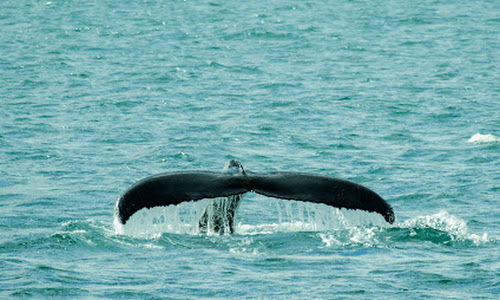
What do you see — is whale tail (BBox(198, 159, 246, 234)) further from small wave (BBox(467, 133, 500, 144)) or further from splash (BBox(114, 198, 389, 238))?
small wave (BBox(467, 133, 500, 144))

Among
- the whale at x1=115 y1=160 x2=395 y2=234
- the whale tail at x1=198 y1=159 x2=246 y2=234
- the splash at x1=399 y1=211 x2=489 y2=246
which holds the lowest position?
the splash at x1=399 y1=211 x2=489 y2=246

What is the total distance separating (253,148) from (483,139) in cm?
541

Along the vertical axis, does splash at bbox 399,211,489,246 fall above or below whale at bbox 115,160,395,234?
below

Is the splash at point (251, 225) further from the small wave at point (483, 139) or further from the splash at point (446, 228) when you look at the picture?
the small wave at point (483, 139)

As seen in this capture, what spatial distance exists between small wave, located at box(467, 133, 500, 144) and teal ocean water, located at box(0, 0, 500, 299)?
97 millimetres

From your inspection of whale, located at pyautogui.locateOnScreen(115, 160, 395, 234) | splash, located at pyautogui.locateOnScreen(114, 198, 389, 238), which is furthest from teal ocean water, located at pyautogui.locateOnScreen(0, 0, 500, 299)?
whale, located at pyautogui.locateOnScreen(115, 160, 395, 234)

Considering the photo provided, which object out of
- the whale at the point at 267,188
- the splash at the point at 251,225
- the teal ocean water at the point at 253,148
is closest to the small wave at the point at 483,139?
the teal ocean water at the point at 253,148

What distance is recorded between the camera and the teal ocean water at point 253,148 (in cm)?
1200

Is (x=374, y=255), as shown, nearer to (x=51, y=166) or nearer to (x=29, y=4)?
(x=51, y=166)

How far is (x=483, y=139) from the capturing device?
22.8m

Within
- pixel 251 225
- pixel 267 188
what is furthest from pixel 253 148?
pixel 267 188

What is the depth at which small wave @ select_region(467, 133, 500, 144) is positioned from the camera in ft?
74.2

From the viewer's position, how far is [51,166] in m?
20.2

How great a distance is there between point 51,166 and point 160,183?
969cm
